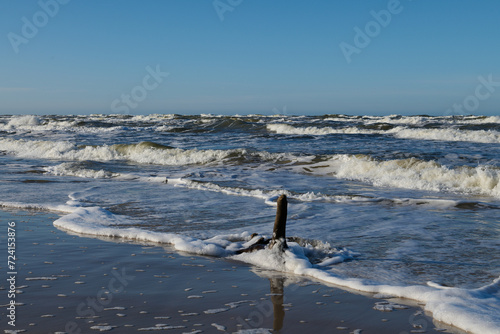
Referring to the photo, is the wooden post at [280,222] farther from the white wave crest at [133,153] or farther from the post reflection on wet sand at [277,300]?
the white wave crest at [133,153]

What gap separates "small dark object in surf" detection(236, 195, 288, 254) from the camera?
17.1ft

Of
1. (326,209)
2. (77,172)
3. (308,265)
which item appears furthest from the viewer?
(77,172)

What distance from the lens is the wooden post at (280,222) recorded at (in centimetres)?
520

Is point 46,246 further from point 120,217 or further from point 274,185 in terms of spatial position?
point 274,185

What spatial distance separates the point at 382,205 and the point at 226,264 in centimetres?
485

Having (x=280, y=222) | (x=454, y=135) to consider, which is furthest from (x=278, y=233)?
(x=454, y=135)

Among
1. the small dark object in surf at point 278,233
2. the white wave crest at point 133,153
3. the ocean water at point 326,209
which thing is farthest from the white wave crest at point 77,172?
the small dark object in surf at point 278,233

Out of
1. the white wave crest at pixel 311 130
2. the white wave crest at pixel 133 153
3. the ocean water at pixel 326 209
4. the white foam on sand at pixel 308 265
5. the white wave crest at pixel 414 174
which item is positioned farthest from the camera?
the white wave crest at pixel 311 130

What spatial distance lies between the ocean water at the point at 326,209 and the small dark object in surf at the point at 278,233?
14 cm

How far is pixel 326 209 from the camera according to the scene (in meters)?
9.24

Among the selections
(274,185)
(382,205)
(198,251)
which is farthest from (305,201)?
Answer: (198,251)

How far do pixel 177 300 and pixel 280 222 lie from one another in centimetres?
158

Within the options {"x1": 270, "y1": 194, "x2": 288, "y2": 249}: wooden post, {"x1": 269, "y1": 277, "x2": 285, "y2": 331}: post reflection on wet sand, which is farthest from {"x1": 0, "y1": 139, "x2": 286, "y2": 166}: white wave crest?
{"x1": 269, "y1": 277, "x2": 285, "y2": 331}: post reflection on wet sand

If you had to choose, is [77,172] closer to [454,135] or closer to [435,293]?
[435,293]
